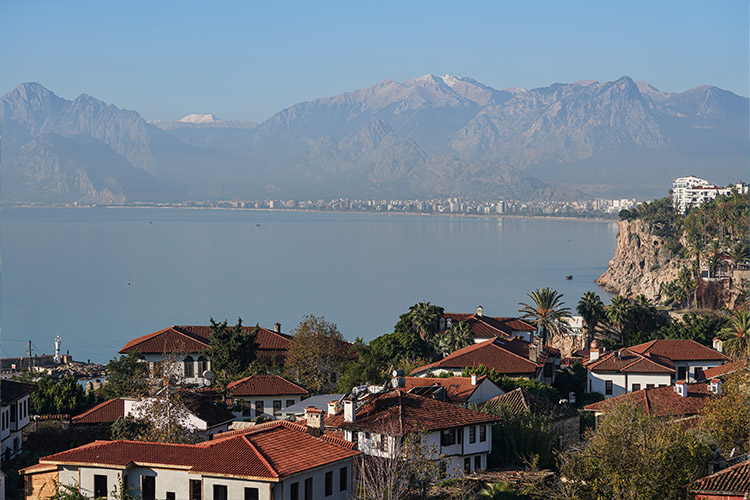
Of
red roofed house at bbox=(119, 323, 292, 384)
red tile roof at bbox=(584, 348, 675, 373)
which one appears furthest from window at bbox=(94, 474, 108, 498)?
red tile roof at bbox=(584, 348, 675, 373)

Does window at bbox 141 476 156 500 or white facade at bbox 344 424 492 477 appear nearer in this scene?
window at bbox 141 476 156 500

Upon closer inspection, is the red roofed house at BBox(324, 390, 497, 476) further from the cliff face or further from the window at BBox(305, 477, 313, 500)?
the cliff face

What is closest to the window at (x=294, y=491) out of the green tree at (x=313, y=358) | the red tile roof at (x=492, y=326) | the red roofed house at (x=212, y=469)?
the red roofed house at (x=212, y=469)

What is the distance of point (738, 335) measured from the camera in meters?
49.8

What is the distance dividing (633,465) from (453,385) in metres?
14.3

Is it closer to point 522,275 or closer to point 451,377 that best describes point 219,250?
point 522,275

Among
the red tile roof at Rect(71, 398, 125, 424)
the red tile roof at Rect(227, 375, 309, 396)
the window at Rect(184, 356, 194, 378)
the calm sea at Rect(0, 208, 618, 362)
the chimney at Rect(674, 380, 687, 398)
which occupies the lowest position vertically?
the calm sea at Rect(0, 208, 618, 362)

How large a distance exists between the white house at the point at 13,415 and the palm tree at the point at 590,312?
111 ft

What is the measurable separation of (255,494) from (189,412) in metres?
9.58

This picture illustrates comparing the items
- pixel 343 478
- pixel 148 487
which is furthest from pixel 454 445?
pixel 148 487

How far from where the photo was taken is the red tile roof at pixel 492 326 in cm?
5025

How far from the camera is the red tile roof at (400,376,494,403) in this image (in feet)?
103

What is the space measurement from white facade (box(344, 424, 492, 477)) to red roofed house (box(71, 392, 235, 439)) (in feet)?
16.0

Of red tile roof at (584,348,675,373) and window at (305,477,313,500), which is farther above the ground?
window at (305,477,313,500)
